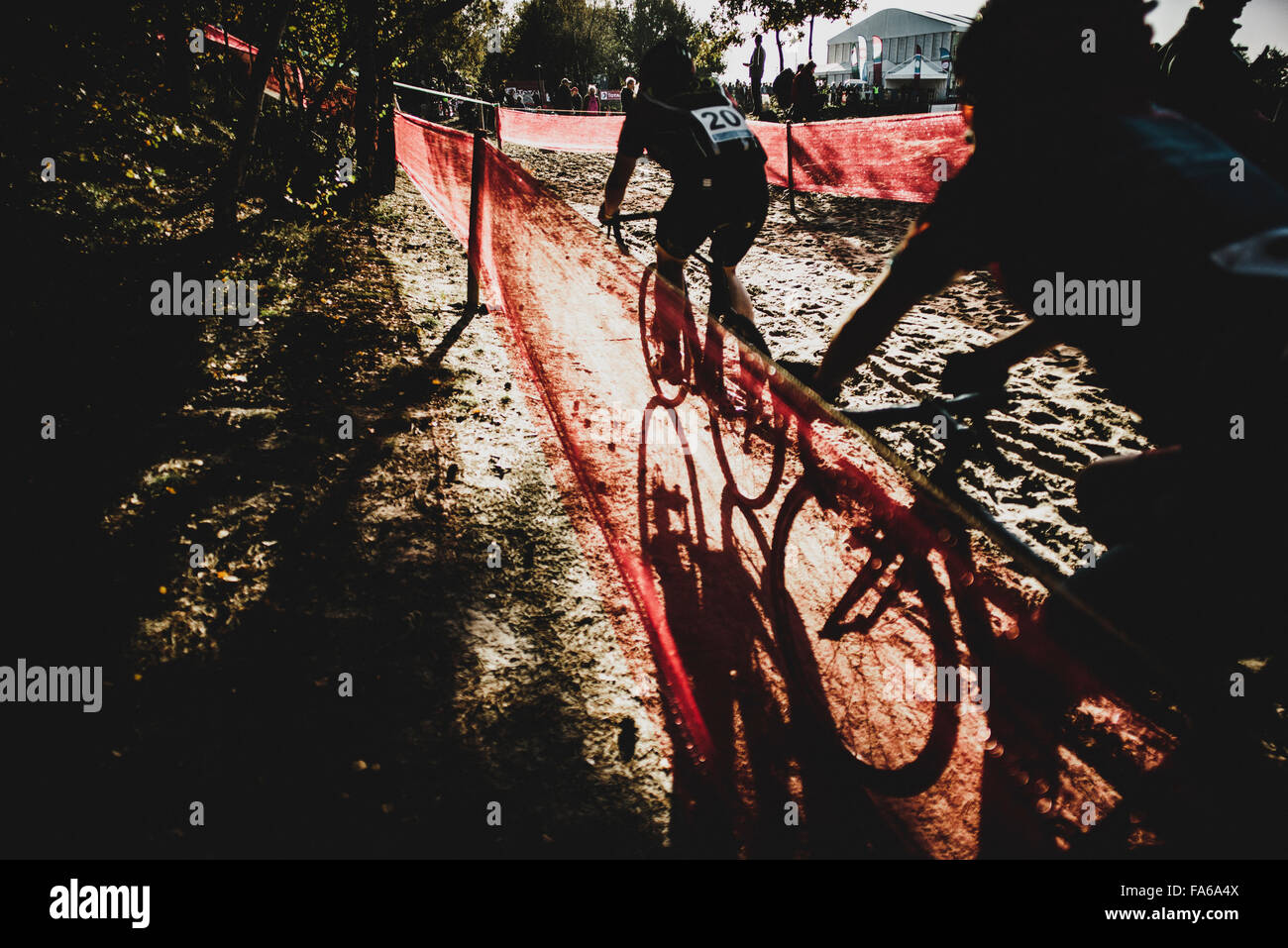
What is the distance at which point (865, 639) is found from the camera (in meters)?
2.79

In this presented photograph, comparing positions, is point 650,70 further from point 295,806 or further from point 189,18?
point 189,18

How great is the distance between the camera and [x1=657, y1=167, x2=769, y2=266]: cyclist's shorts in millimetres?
4164

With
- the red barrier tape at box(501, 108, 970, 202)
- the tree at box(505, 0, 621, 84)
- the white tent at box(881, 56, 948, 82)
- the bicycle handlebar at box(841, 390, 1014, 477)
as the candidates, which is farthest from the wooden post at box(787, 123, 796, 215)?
the tree at box(505, 0, 621, 84)

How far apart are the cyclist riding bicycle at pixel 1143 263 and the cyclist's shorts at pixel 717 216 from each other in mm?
2742

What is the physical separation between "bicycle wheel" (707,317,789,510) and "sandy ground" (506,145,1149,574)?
2.37 ft

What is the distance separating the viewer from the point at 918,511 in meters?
3.21

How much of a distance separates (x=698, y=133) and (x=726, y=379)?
5.80ft

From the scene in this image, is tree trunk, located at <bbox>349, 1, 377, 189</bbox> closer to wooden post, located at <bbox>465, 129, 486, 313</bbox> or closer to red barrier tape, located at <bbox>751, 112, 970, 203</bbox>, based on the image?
wooden post, located at <bbox>465, 129, 486, 313</bbox>

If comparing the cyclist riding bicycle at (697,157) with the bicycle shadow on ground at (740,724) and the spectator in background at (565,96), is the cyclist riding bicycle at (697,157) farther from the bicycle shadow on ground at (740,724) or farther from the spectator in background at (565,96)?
the spectator in background at (565,96)

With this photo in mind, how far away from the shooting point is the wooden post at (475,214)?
5150 mm

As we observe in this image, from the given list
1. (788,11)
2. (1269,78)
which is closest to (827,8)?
(788,11)

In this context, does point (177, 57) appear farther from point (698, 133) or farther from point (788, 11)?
point (788, 11)

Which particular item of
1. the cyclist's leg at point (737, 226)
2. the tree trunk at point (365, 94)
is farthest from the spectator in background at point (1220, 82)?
the tree trunk at point (365, 94)

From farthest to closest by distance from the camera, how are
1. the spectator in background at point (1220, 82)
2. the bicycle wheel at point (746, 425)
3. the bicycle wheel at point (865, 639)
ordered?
the spectator in background at point (1220, 82)
the bicycle wheel at point (746, 425)
the bicycle wheel at point (865, 639)
